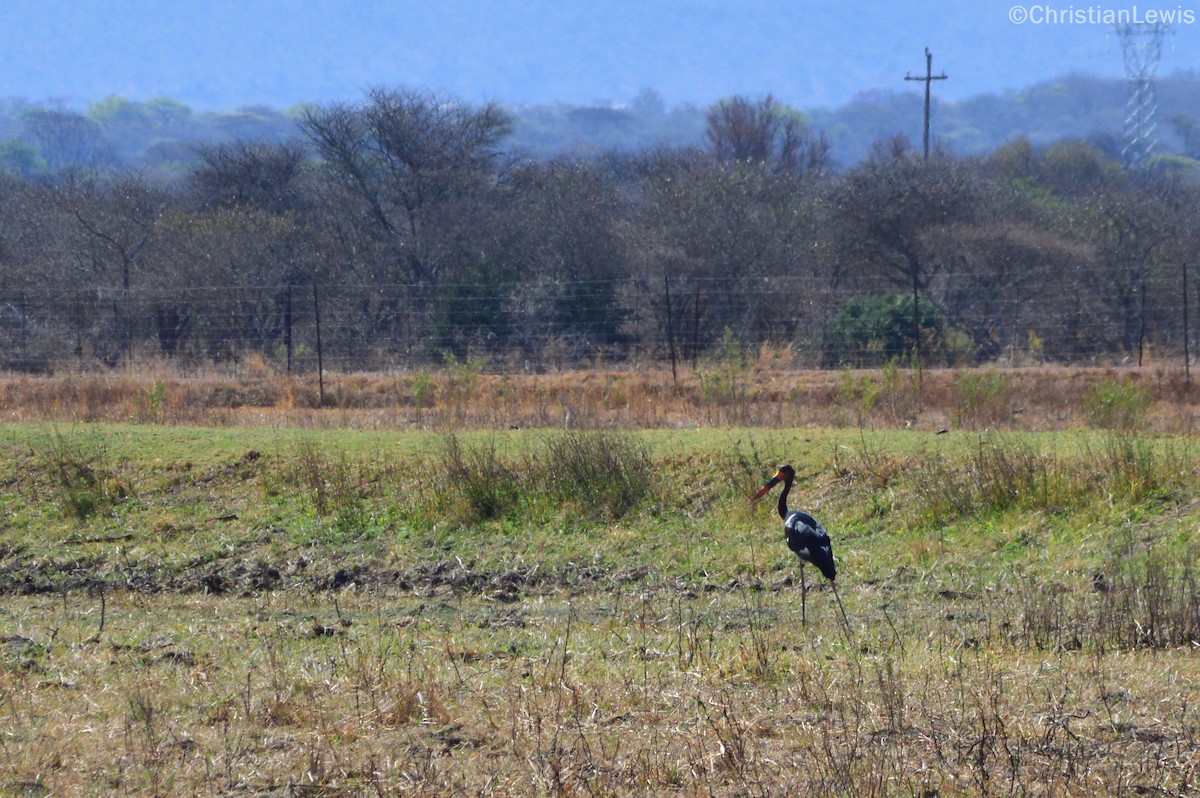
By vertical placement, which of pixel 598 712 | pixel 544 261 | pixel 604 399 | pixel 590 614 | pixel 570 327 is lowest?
pixel 590 614

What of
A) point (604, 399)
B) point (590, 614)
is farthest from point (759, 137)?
point (590, 614)

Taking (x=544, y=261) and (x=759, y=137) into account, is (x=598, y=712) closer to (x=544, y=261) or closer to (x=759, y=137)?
(x=544, y=261)

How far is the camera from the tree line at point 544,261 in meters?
24.5

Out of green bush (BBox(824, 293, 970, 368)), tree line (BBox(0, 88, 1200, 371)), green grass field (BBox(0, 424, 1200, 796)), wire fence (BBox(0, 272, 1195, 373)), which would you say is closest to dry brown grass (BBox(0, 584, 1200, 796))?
green grass field (BBox(0, 424, 1200, 796))

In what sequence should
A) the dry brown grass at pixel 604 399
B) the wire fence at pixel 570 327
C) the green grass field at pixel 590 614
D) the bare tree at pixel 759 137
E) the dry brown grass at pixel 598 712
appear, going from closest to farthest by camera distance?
the dry brown grass at pixel 598 712 → the green grass field at pixel 590 614 → the dry brown grass at pixel 604 399 → the wire fence at pixel 570 327 → the bare tree at pixel 759 137

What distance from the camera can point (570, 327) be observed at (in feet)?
82.8

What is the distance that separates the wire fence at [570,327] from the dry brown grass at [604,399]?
5.00ft

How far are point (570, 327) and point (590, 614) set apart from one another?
52.6 feet

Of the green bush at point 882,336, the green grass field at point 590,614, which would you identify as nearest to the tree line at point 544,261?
the green bush at point 882,336

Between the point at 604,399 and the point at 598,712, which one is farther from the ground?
the point at 604,399

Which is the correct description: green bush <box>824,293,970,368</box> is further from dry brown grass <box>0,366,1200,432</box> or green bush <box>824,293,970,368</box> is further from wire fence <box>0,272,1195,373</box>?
dry brown grass <box>0,366,1200,432</box>

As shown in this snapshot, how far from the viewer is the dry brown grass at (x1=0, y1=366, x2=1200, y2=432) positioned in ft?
55.9

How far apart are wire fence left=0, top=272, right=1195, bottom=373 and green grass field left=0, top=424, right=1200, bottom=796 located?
Result: 29.1 ft

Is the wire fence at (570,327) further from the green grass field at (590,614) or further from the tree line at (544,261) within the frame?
the green grass field at (590,614)
